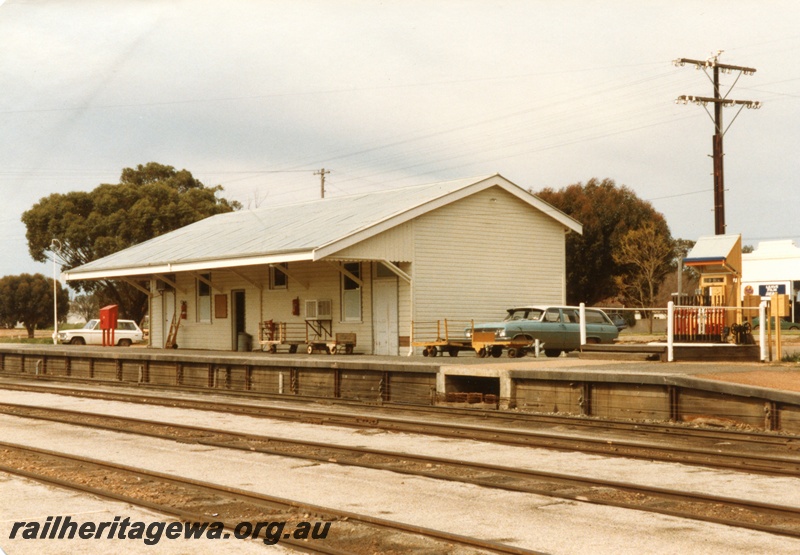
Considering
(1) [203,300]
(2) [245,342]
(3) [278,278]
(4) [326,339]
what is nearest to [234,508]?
(4) [326,339]

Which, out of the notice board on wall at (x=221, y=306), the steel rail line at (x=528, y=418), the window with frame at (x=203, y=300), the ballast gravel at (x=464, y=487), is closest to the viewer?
the ballast gravel at (x=464, y=487)

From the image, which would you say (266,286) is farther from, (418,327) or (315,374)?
(315,374)

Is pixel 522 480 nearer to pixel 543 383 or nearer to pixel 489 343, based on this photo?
pixel 543 383

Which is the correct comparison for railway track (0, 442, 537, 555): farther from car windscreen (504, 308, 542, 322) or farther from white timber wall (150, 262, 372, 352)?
white timber wall (150, 262, 372, 352)

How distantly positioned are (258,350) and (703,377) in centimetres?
1818

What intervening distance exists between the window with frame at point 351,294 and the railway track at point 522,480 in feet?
41.8

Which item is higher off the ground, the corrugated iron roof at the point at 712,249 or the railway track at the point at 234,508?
the corrugated iron roof at the point at 712,249

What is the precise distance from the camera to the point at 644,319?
6147cm

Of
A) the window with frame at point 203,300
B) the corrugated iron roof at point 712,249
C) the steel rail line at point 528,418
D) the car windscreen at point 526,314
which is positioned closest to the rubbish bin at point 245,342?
the window with frame at point 203,300

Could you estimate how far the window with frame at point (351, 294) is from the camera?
88.6 ft

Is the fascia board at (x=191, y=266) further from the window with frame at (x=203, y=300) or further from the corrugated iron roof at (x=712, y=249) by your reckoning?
the corrugated iron roof at (x=712, y=249)

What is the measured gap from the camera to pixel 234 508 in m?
7.95

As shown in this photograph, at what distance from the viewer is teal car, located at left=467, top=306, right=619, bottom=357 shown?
24047mm

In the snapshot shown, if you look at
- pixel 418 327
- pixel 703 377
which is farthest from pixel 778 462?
pixel 418 327
